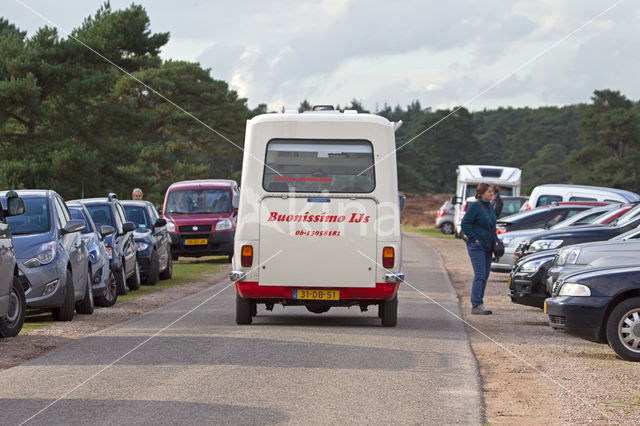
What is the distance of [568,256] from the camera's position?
14.8 m

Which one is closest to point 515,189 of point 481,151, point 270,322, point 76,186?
point 76,186

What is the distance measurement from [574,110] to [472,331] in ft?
487

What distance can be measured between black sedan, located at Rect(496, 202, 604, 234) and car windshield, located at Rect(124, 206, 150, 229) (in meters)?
8.65

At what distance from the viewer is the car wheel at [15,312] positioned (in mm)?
13644

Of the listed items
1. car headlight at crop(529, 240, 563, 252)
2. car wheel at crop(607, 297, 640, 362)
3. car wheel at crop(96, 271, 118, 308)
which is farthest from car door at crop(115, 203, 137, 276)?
car wheel at crop(607, 297, 640, 362)

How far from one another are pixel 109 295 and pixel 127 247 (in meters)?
2.92

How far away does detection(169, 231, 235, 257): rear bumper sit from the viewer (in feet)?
109

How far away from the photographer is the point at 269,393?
956 cm

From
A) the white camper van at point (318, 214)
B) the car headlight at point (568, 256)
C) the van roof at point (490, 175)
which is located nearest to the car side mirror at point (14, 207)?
the white camper van at point (318, 214)

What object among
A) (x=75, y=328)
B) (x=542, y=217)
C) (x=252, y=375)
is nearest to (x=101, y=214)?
(x=75, y=328)

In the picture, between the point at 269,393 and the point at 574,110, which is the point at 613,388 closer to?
the point at 269,393

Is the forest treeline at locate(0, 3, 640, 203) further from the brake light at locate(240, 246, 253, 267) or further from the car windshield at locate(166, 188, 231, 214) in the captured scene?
the brake light at locate(240, 246, 253, 267)

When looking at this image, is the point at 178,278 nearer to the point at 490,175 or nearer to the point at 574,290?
the point at 574,290

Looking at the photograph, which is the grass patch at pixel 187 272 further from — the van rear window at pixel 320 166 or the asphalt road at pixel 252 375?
the asphalt road at pixel 252 375
